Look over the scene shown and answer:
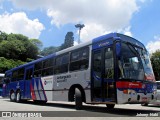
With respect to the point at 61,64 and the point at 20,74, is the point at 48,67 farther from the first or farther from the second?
the point at 20,74

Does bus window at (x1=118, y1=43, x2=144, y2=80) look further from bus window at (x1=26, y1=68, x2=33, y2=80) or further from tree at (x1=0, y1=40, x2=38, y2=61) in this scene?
tree at (x1=0, y1=40, x2=38, y2=61)

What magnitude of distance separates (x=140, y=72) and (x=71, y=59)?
4.15 m

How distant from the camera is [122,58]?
1079 cm

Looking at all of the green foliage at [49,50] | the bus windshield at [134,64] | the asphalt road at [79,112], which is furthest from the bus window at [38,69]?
the green foliage at [49,50]

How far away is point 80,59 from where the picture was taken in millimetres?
13234

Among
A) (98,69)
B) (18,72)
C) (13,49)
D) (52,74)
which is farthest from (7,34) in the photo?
(98,69)

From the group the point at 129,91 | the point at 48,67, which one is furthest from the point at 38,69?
the point at 129,91

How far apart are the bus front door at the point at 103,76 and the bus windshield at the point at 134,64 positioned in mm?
469

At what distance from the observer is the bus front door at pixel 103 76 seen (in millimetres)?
10898

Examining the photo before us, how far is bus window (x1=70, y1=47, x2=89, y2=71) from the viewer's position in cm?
1276

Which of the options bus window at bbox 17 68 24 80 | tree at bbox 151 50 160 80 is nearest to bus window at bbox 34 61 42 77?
bus window at bbox 17 68 24 80

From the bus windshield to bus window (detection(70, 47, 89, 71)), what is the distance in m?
2.20

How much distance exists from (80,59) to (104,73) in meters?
2.25

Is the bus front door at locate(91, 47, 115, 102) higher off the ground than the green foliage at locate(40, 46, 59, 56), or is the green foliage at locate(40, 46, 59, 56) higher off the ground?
the green foliage at locate(40, 46, 59, 56)
